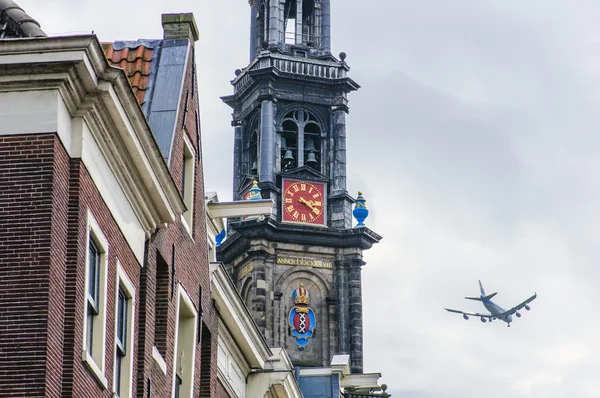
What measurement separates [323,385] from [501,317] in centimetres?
8871

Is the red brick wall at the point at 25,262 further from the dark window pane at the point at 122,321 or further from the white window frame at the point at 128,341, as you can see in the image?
the dark window pane at the point at 122,321

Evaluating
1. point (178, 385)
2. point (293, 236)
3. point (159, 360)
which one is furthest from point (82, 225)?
point (293, 236)

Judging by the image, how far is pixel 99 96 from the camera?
1842 cm

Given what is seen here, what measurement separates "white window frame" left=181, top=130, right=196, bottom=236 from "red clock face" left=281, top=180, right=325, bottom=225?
→ 6972 cm

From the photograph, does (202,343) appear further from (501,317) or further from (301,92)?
(501,317)

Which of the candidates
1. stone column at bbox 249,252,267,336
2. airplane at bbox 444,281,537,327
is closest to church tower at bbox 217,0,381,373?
stone column at bbox 249,252,267,336

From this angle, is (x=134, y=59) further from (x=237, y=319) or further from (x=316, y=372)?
(x=316, y=372)

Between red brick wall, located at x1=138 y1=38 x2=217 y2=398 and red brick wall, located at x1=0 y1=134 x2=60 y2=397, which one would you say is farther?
red brick wall, located at x1=138 y1=38 x2=217 y2=398

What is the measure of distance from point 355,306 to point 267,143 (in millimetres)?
9235

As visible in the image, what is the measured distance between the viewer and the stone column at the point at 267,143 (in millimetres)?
94375

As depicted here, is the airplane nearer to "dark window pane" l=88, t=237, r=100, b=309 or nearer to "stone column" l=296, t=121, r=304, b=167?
"stone column" l=296, t=121, r=304, b=167

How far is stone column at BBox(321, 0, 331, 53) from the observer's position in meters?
96.3

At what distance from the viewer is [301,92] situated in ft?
315

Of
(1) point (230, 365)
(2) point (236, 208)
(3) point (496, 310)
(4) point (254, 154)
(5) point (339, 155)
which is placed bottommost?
(1) point (230, 365)
